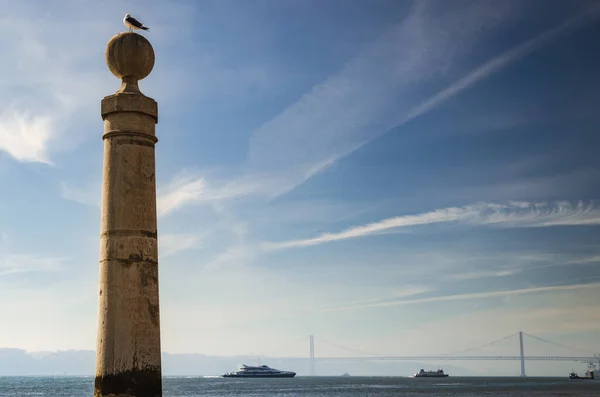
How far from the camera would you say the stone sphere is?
9062 millimetres

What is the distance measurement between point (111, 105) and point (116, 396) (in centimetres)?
325

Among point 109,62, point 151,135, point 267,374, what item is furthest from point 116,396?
point 267,374

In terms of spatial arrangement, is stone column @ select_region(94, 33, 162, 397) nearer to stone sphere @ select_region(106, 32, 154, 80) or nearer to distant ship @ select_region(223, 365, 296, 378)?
stone sphere @ select_region(106, 32, 154, 80)

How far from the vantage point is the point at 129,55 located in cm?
906

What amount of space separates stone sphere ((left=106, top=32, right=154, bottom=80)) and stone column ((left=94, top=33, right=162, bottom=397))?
0.04 feet

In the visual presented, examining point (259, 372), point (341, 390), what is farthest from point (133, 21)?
point (259, 372)

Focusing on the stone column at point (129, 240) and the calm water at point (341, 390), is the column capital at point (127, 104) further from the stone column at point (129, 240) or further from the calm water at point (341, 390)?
the calm water at point (341, 390)

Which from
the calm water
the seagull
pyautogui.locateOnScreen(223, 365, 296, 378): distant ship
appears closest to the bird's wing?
the seagull

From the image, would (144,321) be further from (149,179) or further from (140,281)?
(149,179)

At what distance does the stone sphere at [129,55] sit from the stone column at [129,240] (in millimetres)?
11

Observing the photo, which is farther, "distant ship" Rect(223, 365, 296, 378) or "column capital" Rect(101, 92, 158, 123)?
"distant ship" Rect(223, 365, 296, 378)

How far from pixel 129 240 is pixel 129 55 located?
2130 mm

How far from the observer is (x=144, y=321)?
8.65m

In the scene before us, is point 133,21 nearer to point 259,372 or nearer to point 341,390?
point 341,390
